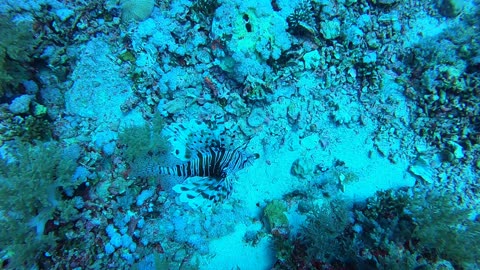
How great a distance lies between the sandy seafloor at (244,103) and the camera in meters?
3.80

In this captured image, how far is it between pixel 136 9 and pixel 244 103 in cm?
234

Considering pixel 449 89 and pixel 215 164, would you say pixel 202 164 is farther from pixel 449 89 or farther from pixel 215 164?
pixel 449 89

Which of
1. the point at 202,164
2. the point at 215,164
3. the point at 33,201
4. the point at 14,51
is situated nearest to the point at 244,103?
the point at 215,164

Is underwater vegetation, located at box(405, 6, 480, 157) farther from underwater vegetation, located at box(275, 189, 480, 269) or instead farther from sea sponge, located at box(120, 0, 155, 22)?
sea sponge, located at box(120, 0, 155, 22)

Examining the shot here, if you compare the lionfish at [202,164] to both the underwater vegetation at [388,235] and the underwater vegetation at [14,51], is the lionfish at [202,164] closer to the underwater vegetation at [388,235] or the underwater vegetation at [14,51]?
the underwater vegetation at [388,235]

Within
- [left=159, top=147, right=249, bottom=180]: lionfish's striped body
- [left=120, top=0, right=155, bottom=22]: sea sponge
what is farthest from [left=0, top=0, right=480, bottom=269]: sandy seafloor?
[left=159, top=147, right=249, bottom=180]: lionfish's striped body

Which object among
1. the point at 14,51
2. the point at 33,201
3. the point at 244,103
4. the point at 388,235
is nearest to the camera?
the point at 33,201

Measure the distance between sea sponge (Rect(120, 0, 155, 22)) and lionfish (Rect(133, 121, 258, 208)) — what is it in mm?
1987

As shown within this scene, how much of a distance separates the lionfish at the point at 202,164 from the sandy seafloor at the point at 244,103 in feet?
0.59

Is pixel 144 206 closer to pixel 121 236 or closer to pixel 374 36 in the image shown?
pixel 121 236

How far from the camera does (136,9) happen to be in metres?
4.28

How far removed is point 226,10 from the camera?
412 cm

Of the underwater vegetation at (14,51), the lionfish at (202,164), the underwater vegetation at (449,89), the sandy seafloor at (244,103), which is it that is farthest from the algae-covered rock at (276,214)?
the underwater vegetation at (14,51)

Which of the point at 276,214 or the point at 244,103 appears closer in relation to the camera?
the point at 276,214
